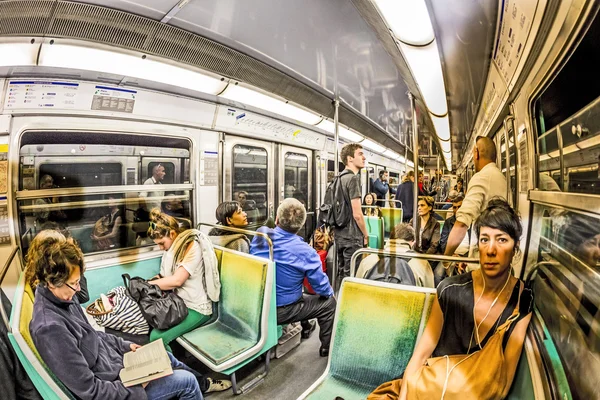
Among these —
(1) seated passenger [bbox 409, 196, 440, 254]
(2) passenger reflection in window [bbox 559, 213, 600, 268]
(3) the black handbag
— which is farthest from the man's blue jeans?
(2) passenger reflection in window [bbox 559, 213, 600, 268]

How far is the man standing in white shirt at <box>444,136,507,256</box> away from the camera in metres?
0.85

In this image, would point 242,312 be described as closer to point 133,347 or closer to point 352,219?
point 133,347

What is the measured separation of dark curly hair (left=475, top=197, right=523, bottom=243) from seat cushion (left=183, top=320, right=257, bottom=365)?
95 cm

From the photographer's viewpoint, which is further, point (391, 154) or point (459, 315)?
point (391, 154)

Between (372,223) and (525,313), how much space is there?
21.0 inches

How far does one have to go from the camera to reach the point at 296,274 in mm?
1230

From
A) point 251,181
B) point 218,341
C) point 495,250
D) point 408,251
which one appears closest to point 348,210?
point 408,251

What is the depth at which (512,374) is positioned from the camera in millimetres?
792

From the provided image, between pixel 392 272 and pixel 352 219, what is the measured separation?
0.25 m

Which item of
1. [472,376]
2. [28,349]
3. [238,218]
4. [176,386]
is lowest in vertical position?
[176,386]

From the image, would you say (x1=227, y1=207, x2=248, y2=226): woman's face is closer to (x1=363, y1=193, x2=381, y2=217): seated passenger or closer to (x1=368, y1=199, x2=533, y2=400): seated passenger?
(x1=363, y1=193, x2=381, y2=217): seated passenger

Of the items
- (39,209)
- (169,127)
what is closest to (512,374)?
(169,127)

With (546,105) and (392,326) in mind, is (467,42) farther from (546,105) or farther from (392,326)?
(392,326)

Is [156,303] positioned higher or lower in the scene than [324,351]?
higher
